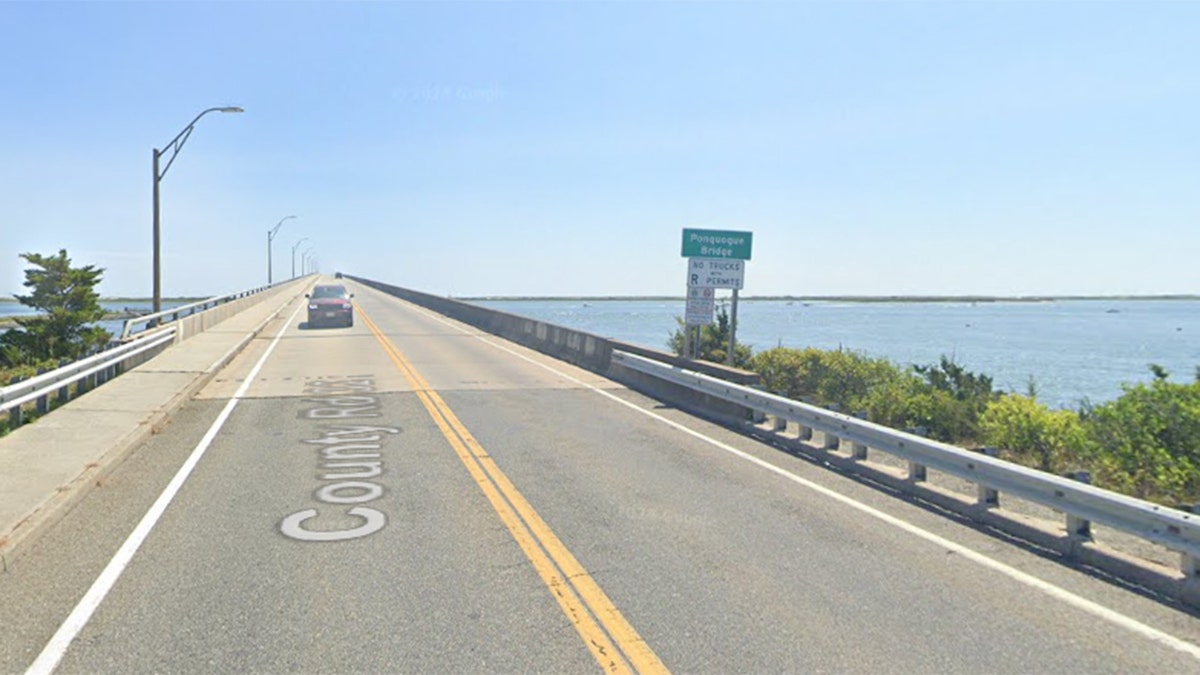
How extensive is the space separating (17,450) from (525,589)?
698 cm

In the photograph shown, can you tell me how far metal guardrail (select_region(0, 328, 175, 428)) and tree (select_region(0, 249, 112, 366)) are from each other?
25.8m

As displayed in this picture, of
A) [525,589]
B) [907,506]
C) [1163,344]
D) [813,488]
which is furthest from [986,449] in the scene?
[1163,344]

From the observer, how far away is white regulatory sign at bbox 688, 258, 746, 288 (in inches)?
701

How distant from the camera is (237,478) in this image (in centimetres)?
877

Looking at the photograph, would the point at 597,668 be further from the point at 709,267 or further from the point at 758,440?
the point at 709,267

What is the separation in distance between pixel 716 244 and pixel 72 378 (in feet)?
38.4

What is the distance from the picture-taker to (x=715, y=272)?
1792 centimetres

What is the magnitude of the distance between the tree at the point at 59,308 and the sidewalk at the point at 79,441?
27.7 m

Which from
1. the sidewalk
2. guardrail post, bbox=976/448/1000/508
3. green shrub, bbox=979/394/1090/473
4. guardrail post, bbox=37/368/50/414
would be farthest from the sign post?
guardrail post, bbox=37/368/50/414

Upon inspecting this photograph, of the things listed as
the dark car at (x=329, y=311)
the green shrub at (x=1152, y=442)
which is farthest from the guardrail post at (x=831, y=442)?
the dark car at (x=329, y=311)

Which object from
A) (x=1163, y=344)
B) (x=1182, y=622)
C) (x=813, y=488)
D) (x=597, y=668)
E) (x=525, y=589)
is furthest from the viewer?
(x=1163, y=344)

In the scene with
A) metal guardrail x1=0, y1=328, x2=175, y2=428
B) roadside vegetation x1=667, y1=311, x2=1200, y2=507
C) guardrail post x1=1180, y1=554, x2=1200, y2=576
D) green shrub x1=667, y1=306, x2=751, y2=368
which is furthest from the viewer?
green shrub x1=667, y1=306, x2=751, y2=368

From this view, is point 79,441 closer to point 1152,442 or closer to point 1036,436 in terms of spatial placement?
point 1036,436

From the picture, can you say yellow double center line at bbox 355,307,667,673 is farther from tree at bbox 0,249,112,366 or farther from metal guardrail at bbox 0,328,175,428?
tree at bbox 0,249,112,366
